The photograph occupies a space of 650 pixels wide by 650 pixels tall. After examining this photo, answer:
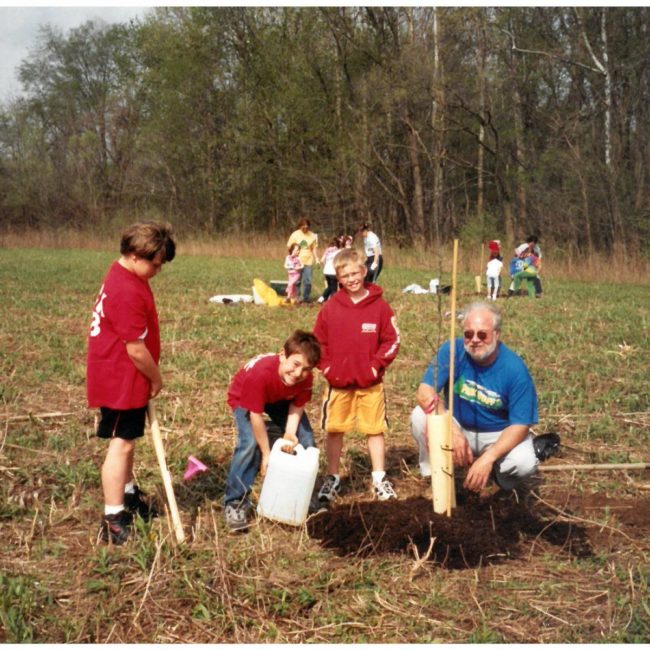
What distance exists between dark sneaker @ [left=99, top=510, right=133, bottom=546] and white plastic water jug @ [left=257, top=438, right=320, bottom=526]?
0.74m

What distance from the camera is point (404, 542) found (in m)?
4.02

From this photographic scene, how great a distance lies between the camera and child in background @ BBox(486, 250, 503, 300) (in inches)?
653

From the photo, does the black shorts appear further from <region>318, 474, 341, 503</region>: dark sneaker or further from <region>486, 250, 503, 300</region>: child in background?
<region>486, 250, 503, 300</region>: child in background

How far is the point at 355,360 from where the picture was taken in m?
4.86

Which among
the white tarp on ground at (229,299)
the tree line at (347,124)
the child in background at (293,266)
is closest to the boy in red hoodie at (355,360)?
the white tarp on ground at (229,299)

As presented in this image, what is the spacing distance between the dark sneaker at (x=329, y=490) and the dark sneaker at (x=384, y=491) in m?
0.24

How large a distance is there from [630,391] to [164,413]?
14.4ft

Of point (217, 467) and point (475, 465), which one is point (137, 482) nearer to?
point (217, 467)

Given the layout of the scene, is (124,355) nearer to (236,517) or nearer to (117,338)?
(117,338)

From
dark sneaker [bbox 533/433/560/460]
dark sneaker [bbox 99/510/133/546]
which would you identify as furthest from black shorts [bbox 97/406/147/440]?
dark sneaker [bbox 533/433/560/460]

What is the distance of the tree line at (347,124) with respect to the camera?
1059 inches

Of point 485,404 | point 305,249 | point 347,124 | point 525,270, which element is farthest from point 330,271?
point 347,124

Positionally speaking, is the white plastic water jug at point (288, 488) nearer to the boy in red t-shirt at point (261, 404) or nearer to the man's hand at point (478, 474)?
the boy in red t-shirt at point (261, 404)

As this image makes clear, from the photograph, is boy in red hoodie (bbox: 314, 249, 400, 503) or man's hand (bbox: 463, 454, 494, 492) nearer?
man's hand (bbox: 463, 454, 494, 492)
